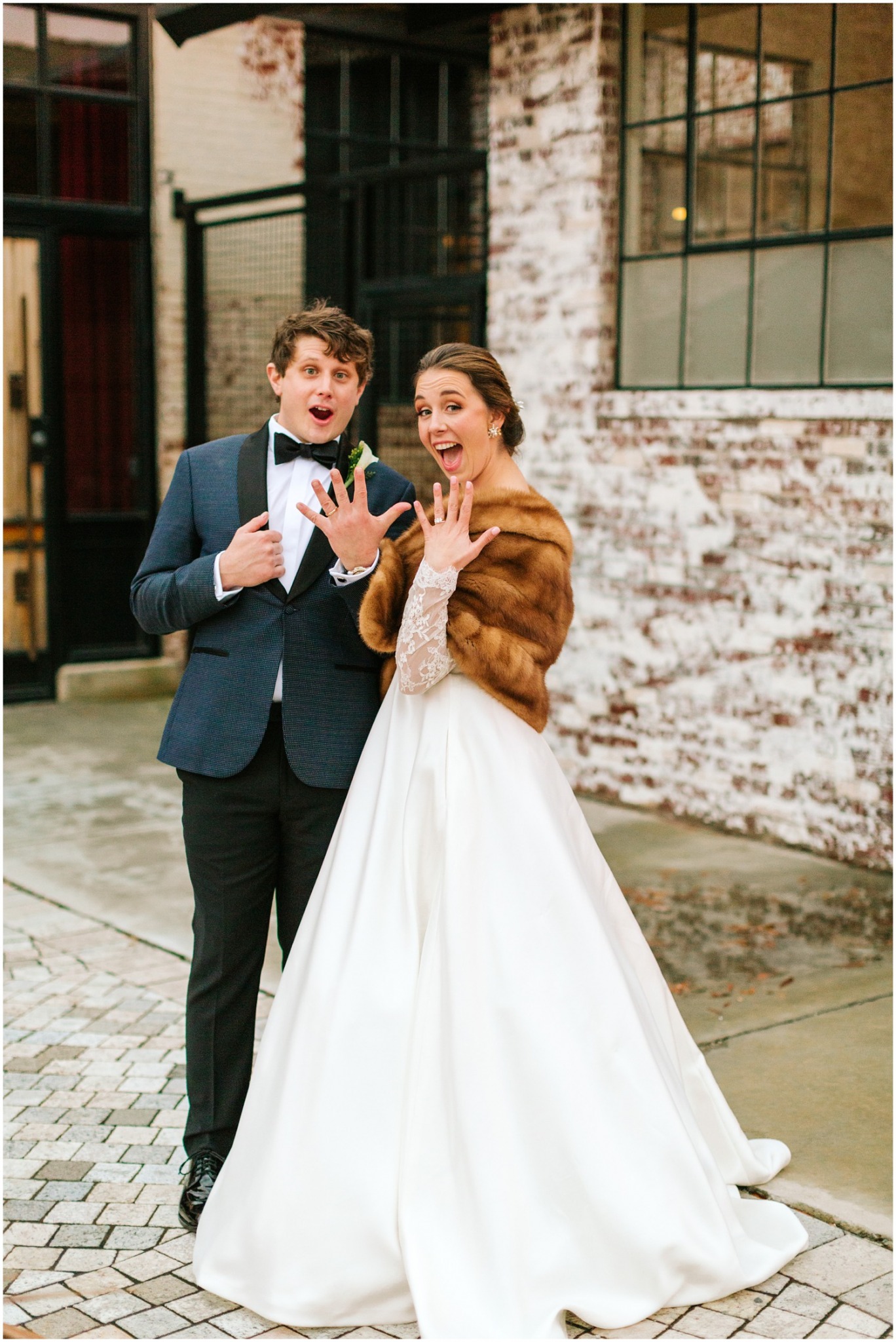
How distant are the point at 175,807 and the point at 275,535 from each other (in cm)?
414

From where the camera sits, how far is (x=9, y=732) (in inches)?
344

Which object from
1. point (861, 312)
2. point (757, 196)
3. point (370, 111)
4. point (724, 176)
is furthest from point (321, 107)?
point (861, 312)

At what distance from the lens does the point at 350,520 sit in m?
3.15

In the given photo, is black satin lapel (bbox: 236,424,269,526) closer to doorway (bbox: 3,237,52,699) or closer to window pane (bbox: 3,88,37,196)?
doorway (bbox: 3,237,52,699)

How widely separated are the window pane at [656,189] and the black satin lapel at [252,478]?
3.96m

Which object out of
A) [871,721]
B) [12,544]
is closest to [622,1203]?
[871,721]

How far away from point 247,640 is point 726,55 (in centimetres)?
454

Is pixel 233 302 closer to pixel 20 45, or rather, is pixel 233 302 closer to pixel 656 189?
pixel 20 45

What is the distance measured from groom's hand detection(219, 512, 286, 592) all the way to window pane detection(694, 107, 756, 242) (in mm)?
4097

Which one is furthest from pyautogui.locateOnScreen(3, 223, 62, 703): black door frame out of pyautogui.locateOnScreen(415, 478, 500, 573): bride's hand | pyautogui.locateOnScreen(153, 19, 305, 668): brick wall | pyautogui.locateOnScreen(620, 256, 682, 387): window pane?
pyautogui.locateOnScreen(415, 478, 500, 573): bride's hand

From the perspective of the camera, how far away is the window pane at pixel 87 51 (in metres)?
9.38

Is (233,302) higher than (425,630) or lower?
higher

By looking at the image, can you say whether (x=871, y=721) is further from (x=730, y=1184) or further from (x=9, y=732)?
(x=9, y=732)

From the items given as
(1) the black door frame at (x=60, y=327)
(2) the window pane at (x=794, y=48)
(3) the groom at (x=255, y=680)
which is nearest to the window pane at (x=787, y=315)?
(2) the window pane at (x=794, y=48)
